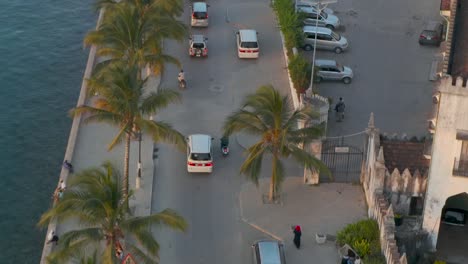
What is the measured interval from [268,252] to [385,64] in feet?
95.2

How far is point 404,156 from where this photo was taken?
175ft

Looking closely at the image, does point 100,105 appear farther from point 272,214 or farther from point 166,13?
point 166,13

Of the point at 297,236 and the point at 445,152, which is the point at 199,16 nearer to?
the point at 297,236

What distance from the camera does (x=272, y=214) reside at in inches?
2121

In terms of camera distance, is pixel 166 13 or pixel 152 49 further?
pixel 166 13

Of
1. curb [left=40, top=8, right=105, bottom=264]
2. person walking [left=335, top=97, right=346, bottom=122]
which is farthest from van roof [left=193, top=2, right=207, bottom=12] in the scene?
person walking [left=335, top=97, right=346, bottom=122]

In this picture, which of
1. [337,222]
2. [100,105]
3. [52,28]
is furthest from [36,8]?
[337,222]

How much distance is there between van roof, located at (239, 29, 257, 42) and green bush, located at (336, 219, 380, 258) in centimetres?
2575

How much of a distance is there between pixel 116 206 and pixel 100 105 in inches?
474

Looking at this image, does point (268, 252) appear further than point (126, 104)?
No

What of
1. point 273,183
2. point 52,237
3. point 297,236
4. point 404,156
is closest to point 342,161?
point 404,156

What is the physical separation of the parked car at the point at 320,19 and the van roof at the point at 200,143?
22.1 meters

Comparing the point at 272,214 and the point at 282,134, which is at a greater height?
the point at 282,134

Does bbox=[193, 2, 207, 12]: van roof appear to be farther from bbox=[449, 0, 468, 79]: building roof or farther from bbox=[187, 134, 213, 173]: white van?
bbox=[449, 0, 468, 79]: building roof
